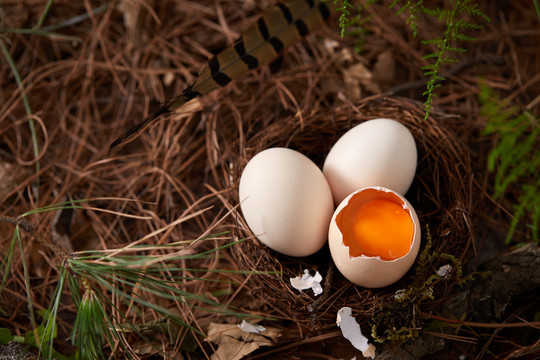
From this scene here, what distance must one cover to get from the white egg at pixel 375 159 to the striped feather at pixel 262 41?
36 cm

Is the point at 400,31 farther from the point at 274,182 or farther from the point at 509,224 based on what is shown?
the point at 274,182

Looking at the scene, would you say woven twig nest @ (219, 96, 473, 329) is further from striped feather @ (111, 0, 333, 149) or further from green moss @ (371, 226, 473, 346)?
striped feather @ (111, 0, 333, 149)

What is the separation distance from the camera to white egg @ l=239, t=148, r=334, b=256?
47.3 inches

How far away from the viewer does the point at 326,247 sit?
1.40m

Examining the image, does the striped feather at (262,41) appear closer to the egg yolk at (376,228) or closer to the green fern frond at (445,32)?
the green fern frond at (445,32)

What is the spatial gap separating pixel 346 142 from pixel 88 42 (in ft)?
3.76

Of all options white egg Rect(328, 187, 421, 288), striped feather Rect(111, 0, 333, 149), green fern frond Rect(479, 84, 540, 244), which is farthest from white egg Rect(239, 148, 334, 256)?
green fern frond Rect(479, 84, 540, 244)

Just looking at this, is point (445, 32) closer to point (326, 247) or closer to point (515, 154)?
point (515, 154)

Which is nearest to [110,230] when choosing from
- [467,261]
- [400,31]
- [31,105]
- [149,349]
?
[149,349]

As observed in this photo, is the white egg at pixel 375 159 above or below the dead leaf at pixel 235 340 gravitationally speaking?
above

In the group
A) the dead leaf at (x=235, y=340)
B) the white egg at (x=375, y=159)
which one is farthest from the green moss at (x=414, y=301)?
the dead leaf at (x=235, y=340)

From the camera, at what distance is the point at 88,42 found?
1.84 metres

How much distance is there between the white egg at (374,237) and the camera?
116 centimetres

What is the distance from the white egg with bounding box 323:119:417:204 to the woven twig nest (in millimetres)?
146
